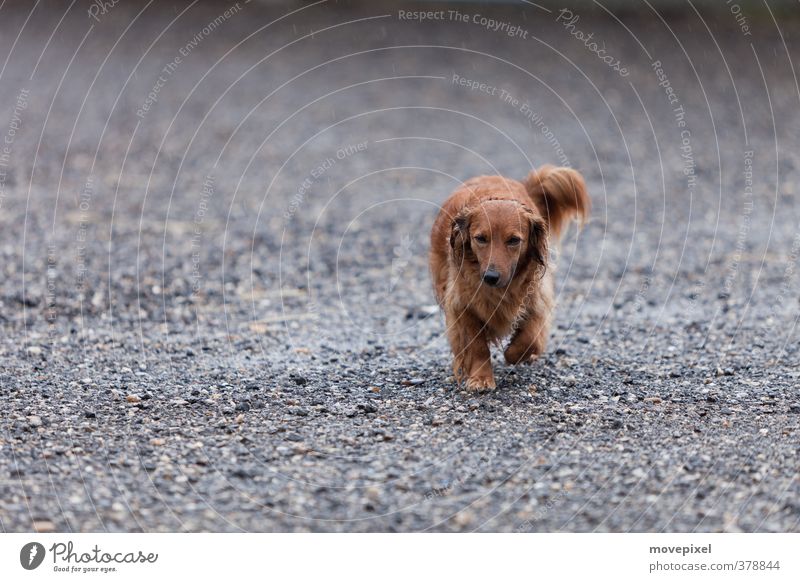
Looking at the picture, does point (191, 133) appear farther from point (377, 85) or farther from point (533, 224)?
point (533, 224)

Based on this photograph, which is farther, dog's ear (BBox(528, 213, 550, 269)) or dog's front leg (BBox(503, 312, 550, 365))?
dog's front leg (BBox(503, 312, 550, 365))

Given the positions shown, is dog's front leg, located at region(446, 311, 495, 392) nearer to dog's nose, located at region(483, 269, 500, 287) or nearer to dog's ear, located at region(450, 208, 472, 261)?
dog's ear, located at region(450, 208, 472, 261)

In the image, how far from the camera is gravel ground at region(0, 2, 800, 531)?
576 centimetres

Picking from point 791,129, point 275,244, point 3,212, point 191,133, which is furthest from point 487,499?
point 791,129

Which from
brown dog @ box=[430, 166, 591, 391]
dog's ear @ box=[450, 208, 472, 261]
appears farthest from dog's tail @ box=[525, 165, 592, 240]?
dog's ear @ box=[450, 208, 472, 261]

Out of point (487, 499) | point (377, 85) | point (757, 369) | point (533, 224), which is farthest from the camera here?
point (377, 85)

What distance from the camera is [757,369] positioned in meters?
8.00

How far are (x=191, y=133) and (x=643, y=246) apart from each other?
993 cm

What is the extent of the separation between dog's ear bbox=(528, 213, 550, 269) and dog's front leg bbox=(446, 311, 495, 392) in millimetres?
674

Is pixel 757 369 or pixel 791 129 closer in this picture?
pixel 757 369

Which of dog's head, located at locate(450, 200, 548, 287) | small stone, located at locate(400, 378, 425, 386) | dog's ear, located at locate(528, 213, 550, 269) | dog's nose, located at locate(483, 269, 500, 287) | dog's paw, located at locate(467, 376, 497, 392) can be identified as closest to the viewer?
dog's nose, located at locate(483, 269, 500, 287)
